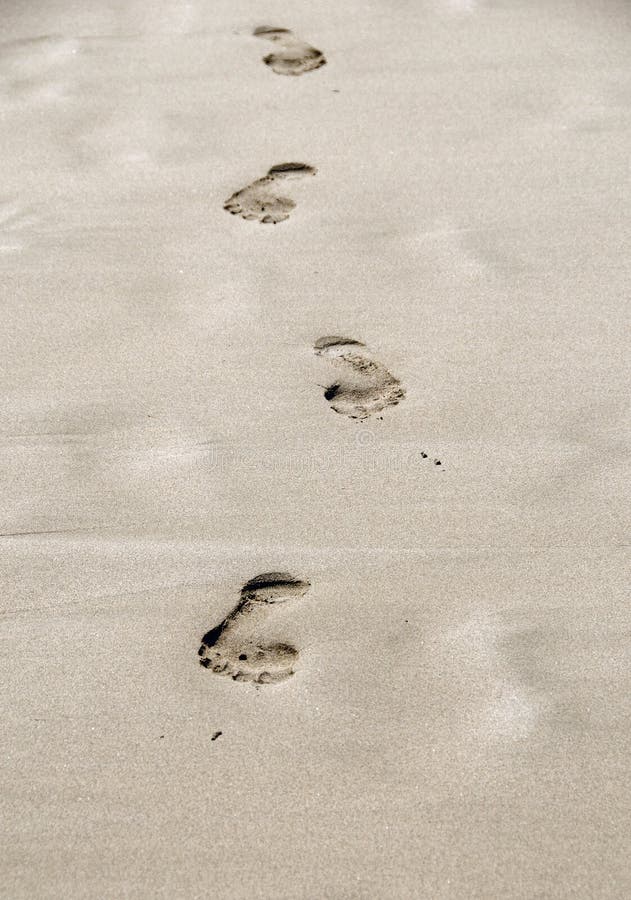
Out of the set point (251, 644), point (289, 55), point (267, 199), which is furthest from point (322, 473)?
point (289, 55)

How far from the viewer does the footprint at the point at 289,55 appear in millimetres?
3133

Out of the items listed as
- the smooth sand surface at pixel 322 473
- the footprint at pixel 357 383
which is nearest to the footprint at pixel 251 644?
the smooth sand surface at pixel 322 473

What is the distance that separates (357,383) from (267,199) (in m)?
0.75

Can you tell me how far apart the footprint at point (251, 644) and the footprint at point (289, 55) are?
1.91m

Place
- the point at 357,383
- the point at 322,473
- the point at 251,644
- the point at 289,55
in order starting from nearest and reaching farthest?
1. the point at 251,644
2. the point at 322,473
3. the point at 357,383
4. the point at 289,55

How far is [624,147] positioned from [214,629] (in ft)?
6.13

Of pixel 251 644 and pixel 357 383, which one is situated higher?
pixel 357 383

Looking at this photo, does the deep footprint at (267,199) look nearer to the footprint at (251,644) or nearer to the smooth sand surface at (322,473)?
the smooth sand surface at (322,473)

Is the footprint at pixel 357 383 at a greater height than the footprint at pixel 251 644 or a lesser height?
greater

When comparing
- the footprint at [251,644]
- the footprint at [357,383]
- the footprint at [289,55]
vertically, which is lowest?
the footprint at [251,644]

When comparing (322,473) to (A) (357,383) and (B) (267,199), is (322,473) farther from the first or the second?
(B) (267,199)

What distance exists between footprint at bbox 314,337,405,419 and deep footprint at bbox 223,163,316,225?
52 cm

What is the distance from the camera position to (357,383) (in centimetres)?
219

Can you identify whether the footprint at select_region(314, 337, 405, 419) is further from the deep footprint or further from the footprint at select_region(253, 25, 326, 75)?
the footprint at select_region(253, 25, 326, 75)
